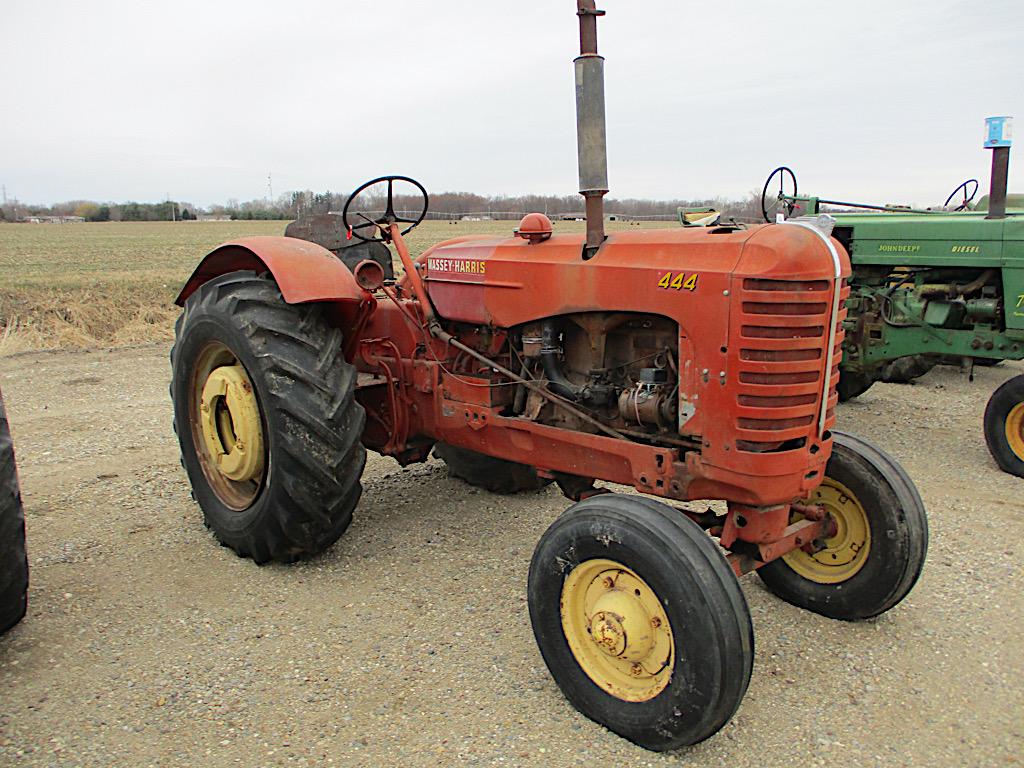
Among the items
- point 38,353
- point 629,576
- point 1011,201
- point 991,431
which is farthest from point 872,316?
point 38,353

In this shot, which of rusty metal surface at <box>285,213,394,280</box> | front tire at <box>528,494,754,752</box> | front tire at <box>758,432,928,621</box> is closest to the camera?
front tire at <box>528,494,754,752</box>

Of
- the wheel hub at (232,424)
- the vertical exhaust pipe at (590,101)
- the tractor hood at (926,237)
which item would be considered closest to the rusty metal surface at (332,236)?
the wheel hub at (232,424)

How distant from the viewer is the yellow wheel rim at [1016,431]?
5.38 m

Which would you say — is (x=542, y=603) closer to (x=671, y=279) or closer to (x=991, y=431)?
(x=671, y=279)

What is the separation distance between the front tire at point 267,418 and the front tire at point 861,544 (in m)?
2.02

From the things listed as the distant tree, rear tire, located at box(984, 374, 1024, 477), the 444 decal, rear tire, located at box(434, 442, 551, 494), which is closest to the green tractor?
rear tire, located at box(984, 374, 1024, 477)

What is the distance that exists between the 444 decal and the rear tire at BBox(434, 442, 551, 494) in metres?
1.94

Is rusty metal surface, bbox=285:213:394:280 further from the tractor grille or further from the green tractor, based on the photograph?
the tractor grille

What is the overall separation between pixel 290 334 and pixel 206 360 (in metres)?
0.79

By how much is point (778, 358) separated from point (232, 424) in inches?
104

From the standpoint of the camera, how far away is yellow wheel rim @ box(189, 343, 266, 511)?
3.74m

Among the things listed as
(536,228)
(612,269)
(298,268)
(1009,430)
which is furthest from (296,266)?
(1009,430)

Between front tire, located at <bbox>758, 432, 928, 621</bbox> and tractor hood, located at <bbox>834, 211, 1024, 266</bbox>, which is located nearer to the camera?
front tire, located at <bbox>758, 432, 928, 621</bbox>

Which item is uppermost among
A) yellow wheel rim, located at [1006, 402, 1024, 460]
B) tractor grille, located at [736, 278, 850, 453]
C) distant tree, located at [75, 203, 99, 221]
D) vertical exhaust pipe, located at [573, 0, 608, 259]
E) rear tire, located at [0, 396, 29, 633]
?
distant tree, located at [75, 203, 99, 221]
